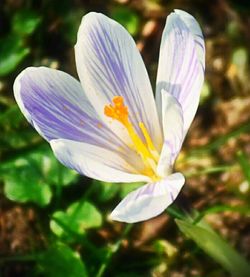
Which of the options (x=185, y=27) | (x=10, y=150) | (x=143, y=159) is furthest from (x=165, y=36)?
(x=10, y=150)

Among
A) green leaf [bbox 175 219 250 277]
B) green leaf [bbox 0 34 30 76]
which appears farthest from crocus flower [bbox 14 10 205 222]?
green leaf [bbox 0 34 30 76]

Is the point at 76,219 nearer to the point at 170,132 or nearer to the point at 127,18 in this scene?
the point at 170,132

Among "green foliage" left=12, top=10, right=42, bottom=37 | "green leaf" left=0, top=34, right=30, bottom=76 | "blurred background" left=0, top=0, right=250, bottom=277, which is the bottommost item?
"blurred background" left=0, top=0, right=250, bottom=277

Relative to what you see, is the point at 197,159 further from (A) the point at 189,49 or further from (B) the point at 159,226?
(A) the point at 189,49

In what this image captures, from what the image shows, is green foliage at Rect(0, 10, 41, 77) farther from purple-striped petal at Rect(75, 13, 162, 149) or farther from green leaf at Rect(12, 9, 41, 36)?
purple-striped petal at Rect(75, 13, 162, 149)

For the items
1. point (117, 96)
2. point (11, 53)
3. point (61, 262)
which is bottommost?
point (61, 262)

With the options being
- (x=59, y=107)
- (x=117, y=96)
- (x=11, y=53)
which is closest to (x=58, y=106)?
(x=59, y=107)

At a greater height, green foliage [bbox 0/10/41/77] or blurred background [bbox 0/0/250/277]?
green foliage [bbox 0/10/41/77]

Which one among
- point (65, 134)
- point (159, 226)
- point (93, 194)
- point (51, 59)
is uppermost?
point (65, 134)
